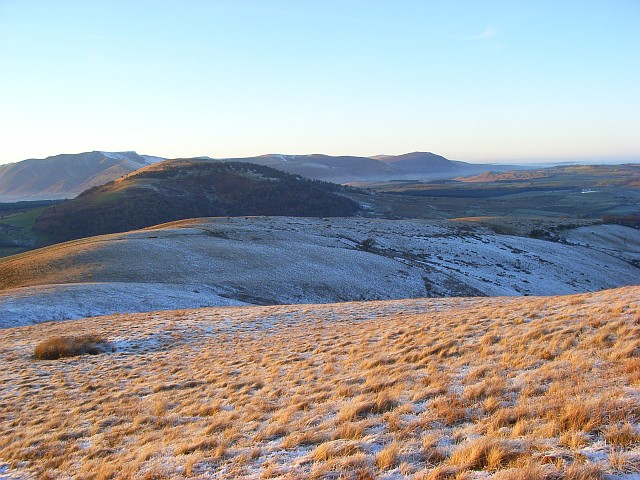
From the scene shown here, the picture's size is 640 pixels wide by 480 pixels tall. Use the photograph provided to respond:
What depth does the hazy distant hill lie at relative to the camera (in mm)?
109062

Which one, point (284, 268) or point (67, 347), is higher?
point (67, 347)

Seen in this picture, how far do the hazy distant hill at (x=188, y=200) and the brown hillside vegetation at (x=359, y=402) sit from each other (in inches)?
3840

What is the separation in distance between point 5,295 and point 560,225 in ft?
272

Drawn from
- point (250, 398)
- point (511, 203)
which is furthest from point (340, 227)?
point (511, 203)

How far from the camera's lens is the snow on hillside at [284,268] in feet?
103

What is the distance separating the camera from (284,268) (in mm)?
42375

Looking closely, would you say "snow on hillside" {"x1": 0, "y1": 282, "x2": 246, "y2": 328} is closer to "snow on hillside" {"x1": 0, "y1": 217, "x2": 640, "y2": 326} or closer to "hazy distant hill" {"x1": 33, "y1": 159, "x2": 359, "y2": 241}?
"snow on hillside" {"x1": 0, "y1": 217, "x2": 640, "y2": 326}

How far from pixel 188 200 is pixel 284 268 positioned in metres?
94.7

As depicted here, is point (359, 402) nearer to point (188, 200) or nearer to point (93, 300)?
point (93, 300)

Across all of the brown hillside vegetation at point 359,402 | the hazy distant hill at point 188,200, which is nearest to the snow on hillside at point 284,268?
the brown hillside vegetation at point 359,402

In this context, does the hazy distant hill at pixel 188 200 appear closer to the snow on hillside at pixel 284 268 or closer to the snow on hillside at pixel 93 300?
the snow on hillside at pixel 284 268

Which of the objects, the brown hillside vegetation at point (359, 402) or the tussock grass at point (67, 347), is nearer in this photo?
the brown hillside vegetation at point (359, 402)

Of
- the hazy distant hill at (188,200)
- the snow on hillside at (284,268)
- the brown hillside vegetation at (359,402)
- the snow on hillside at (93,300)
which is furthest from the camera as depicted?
the hazy distant hill at (188,200)

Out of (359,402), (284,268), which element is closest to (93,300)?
(284,268)
